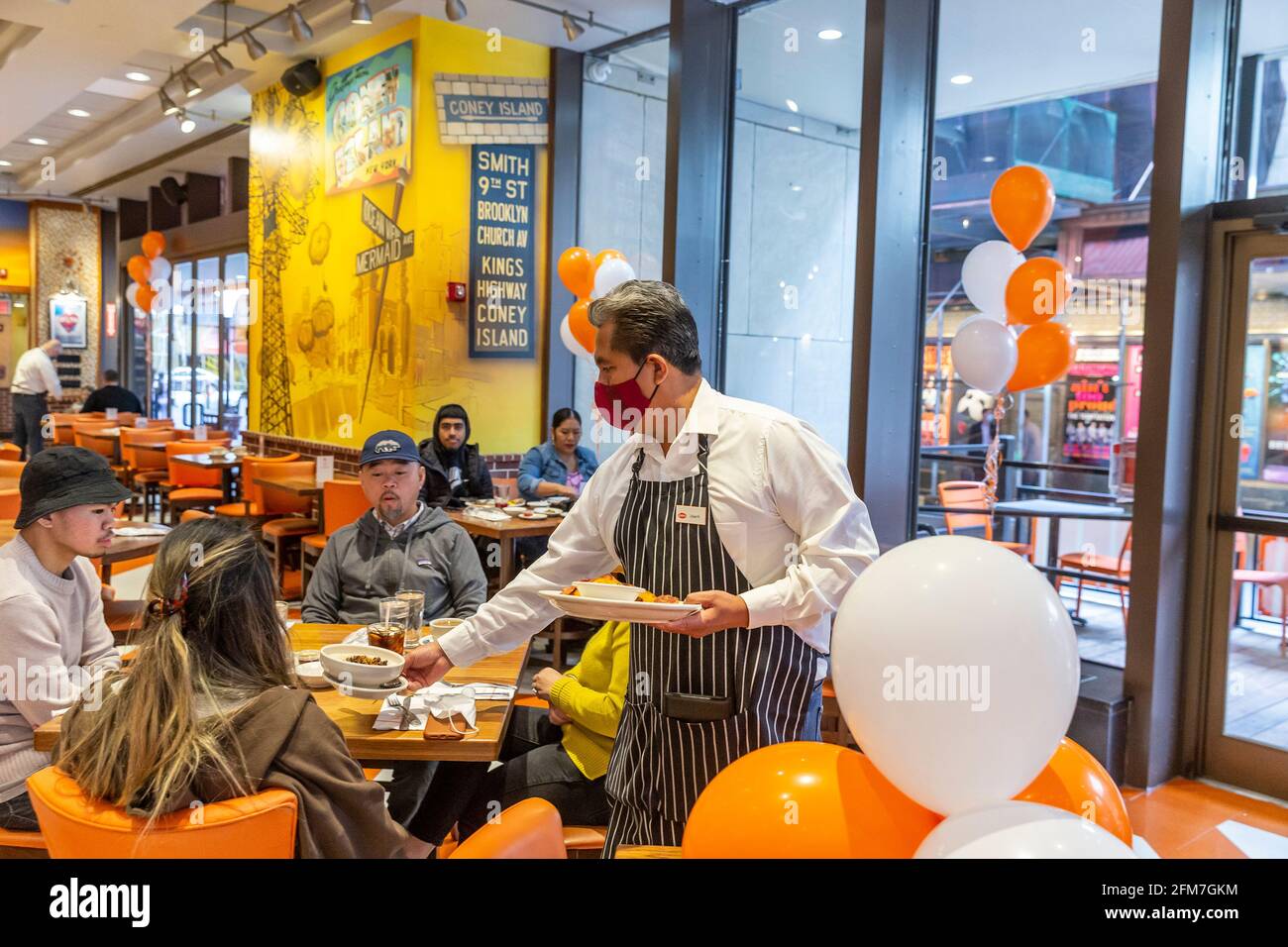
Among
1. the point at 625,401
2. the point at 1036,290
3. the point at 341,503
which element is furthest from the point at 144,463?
the point at 625,401

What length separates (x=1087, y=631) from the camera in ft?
16.3

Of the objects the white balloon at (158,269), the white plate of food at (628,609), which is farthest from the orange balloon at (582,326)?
the white balloon at (158,269)

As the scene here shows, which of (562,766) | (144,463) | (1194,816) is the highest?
(144,463)

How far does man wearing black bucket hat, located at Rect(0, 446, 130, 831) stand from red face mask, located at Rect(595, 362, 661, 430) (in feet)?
4.60

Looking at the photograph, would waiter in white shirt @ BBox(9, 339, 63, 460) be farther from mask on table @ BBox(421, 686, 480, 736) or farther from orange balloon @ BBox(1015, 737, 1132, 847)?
orange balloon @ BBox(1015, 737, 1132, 847)

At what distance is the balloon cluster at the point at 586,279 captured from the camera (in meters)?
6.33

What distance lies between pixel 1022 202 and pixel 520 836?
12.2ft

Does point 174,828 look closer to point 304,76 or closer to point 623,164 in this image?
point 623,164

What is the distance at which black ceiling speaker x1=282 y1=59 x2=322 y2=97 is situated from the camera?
27.0 ft

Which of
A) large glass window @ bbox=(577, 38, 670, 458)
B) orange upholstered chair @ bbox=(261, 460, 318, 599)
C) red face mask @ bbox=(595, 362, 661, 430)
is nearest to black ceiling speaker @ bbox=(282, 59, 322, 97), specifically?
large glass window @ bbox=(577, 38, 670, 458)

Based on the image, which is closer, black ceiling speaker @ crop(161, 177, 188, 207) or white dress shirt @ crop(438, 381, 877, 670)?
white dress shirt @ crop(438, 381, 877, 670)

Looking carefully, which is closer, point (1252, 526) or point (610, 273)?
point (1252, 526)

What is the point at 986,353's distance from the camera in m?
4.45

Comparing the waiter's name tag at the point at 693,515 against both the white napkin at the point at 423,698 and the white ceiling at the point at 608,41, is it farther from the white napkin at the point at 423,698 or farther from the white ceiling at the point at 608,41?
the white ceiling at the point at 608,41
